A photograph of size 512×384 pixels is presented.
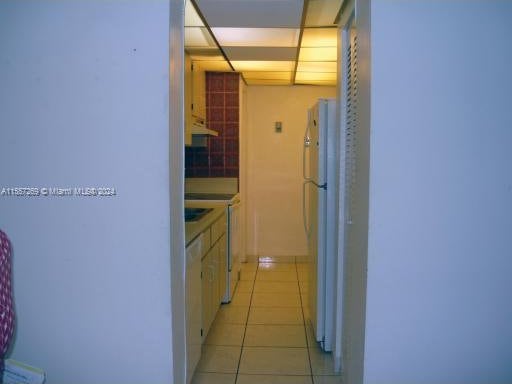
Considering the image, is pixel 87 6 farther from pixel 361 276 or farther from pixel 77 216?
pixel 361 276

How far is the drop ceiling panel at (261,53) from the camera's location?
12.2 ft

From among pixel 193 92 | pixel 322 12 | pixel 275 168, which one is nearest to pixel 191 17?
pixel 322 12

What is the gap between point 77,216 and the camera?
173 centimetres

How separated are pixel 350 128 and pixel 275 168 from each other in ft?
10.9

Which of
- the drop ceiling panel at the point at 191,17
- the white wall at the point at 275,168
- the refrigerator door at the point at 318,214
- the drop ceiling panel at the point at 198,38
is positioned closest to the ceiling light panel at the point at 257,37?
the drop ceiling panel at the point at 198,38

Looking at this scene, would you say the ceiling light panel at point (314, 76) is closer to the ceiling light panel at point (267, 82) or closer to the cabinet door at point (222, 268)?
the ceiling light panel at point (267, 82)

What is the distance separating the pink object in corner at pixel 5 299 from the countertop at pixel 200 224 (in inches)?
34.2

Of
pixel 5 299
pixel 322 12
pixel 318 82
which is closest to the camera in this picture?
pixel 5 299

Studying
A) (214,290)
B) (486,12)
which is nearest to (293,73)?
(214,290)

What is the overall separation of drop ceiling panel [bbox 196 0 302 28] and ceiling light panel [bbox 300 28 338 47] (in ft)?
0.69

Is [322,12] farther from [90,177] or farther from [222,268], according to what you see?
[222,268]

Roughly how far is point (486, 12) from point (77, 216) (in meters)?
1.85

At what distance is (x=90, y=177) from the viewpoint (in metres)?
1.70

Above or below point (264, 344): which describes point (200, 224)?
above
